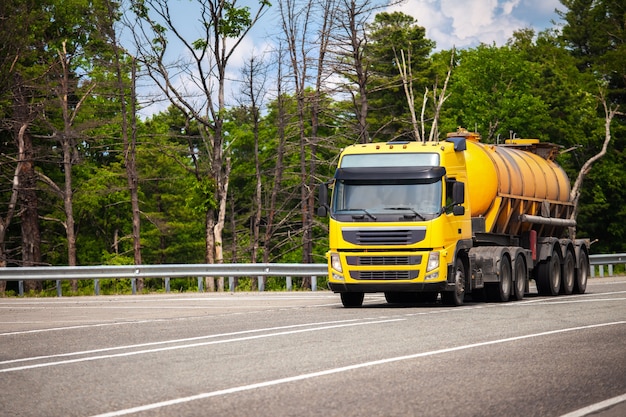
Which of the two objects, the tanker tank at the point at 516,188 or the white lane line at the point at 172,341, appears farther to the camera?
the tanker tank at the point at 516,188

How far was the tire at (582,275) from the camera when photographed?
27.2m

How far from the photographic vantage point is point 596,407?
8.31 metres

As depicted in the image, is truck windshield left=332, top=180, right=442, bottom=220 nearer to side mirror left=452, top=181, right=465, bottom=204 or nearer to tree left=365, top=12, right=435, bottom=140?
side mirror left=452, top=181, right=465, bottom=204

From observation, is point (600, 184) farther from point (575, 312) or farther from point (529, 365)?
point (529, 365)

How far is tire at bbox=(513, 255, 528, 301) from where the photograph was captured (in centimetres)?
2359

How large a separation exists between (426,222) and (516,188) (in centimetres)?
513

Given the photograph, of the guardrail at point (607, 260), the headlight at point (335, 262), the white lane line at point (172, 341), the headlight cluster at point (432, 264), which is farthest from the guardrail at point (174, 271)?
the white lane line at point (172, 341)

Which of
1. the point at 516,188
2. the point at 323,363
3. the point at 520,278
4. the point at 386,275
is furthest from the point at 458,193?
the point at 323,363

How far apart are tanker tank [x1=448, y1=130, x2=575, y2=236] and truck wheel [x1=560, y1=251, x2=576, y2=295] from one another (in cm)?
80

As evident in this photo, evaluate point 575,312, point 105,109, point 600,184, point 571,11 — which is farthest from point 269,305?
point 571,11

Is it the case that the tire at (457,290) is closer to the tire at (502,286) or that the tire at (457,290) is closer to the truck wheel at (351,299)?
the tire at (502,286)

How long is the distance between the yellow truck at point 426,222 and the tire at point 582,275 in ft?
10.6

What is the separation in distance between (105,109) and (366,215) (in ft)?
160

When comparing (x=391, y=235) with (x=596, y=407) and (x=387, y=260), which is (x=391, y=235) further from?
(x=596, y=407)
